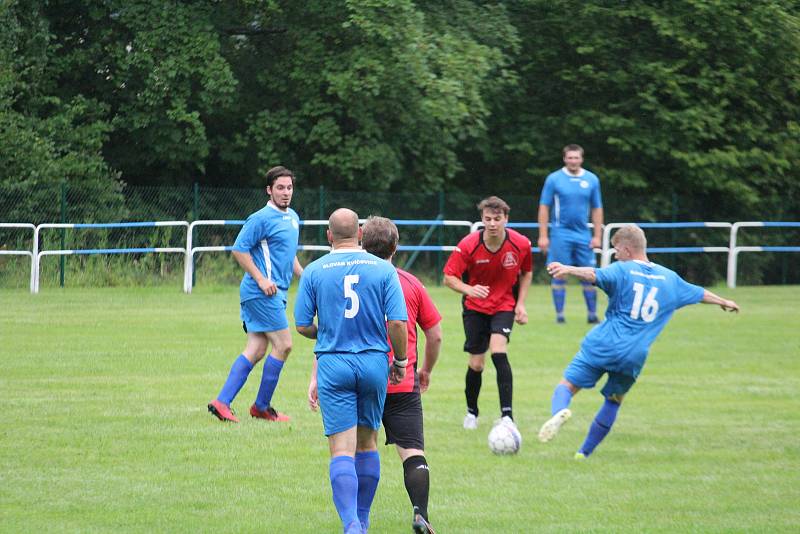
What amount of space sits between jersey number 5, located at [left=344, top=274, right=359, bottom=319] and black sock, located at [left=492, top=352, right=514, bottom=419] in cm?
347

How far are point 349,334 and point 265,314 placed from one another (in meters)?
3.86

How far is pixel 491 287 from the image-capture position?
10031 millimetres

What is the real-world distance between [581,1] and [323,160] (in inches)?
292

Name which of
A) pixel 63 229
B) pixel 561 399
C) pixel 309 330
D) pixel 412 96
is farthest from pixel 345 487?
pixel 412 96

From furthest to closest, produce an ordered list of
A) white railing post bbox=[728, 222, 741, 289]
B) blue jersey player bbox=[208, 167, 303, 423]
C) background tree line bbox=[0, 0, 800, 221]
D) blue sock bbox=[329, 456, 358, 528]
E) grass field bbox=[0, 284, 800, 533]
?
background tree line bbox=[0, 0, 800, 221]
white railing post bbox=[728, 222, 741, 289]
blue jersey player bbox=[208, 167, 303, 423]
grass field bbox=[0, 284, 800, 533]
blue sock bbox=[329, 456, 358, 528]

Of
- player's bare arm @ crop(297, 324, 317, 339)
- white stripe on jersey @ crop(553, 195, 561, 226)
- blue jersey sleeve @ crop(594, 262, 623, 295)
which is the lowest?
player's bare arm @ crop(297, 324, 317, 339)

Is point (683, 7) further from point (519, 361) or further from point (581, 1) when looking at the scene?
point (519, 361)

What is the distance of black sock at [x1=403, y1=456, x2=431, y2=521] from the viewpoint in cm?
→ 667

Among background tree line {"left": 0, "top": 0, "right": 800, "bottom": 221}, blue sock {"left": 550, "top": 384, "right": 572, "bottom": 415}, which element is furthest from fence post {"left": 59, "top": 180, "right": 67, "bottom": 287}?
blue sock {"left": 550, "top": 384, "right": 572, "bottom": 415}

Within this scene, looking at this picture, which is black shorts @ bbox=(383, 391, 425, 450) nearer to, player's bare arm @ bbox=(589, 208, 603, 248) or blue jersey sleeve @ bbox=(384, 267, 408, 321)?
blue jersey sleeve @ bbox=(384, 267, 408, 321)

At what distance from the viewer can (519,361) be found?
544 inches

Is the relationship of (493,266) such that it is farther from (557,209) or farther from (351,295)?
(557,209)

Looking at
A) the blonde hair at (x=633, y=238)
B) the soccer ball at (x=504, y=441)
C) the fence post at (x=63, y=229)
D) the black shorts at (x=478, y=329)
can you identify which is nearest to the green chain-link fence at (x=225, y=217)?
the fence post at (x=63, y=229)

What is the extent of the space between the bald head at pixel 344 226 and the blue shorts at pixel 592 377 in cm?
295
